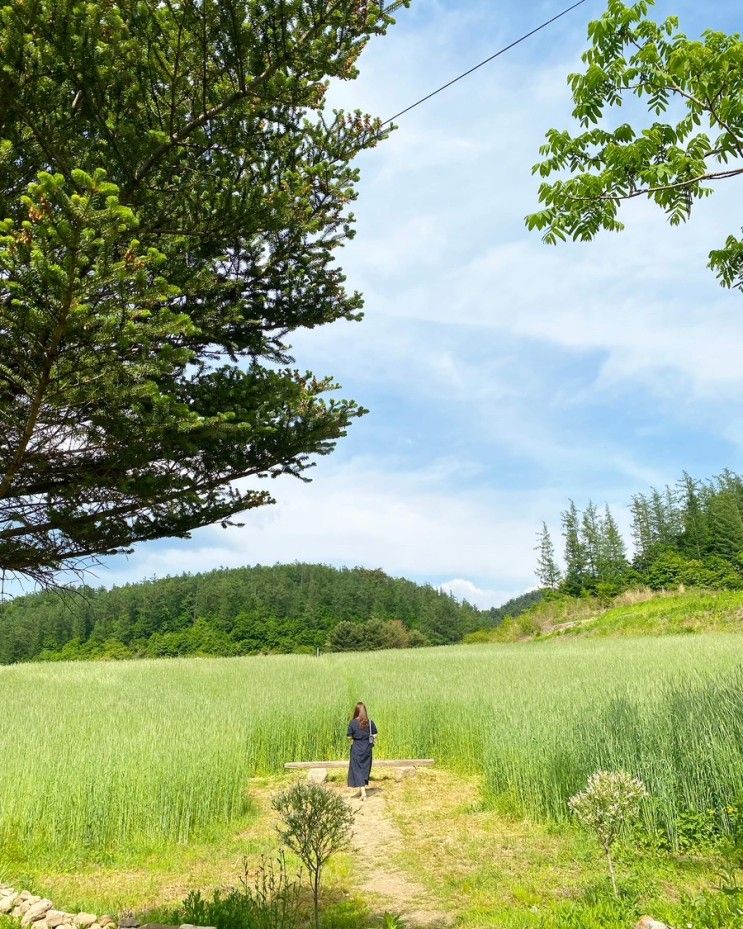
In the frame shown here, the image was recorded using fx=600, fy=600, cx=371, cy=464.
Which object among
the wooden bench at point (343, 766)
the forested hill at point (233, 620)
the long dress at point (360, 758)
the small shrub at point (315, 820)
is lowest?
the wooden bench at point (343, 766)

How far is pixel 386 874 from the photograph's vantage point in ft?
24.1

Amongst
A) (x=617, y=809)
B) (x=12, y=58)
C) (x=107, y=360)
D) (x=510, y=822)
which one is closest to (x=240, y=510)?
(x=107, y=360)

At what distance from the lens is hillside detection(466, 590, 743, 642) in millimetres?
41469

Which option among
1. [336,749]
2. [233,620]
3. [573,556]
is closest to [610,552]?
[573,556]

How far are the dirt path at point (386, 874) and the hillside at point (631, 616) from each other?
36230mm

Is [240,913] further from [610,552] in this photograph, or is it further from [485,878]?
[610,552]

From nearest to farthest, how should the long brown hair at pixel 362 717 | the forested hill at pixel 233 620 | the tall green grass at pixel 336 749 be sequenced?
1. the tall green grass at pixel 336 749
2. the long brown hair at pixel 362 717
3. the forested hill at pixel 233 620

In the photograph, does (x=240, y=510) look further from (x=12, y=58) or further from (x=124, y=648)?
(x=124, y=648)

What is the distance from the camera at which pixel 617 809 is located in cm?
578

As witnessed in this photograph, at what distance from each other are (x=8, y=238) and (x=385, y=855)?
8.28 m

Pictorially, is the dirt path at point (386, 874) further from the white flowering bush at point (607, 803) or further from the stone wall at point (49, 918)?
the stone wall at point (49, 918)

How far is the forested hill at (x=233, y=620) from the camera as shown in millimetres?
90062

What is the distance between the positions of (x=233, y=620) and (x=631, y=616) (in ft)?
219

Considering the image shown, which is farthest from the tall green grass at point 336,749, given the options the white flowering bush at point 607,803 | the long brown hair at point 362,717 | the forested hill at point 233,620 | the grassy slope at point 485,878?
the forested hill at point 233,620
